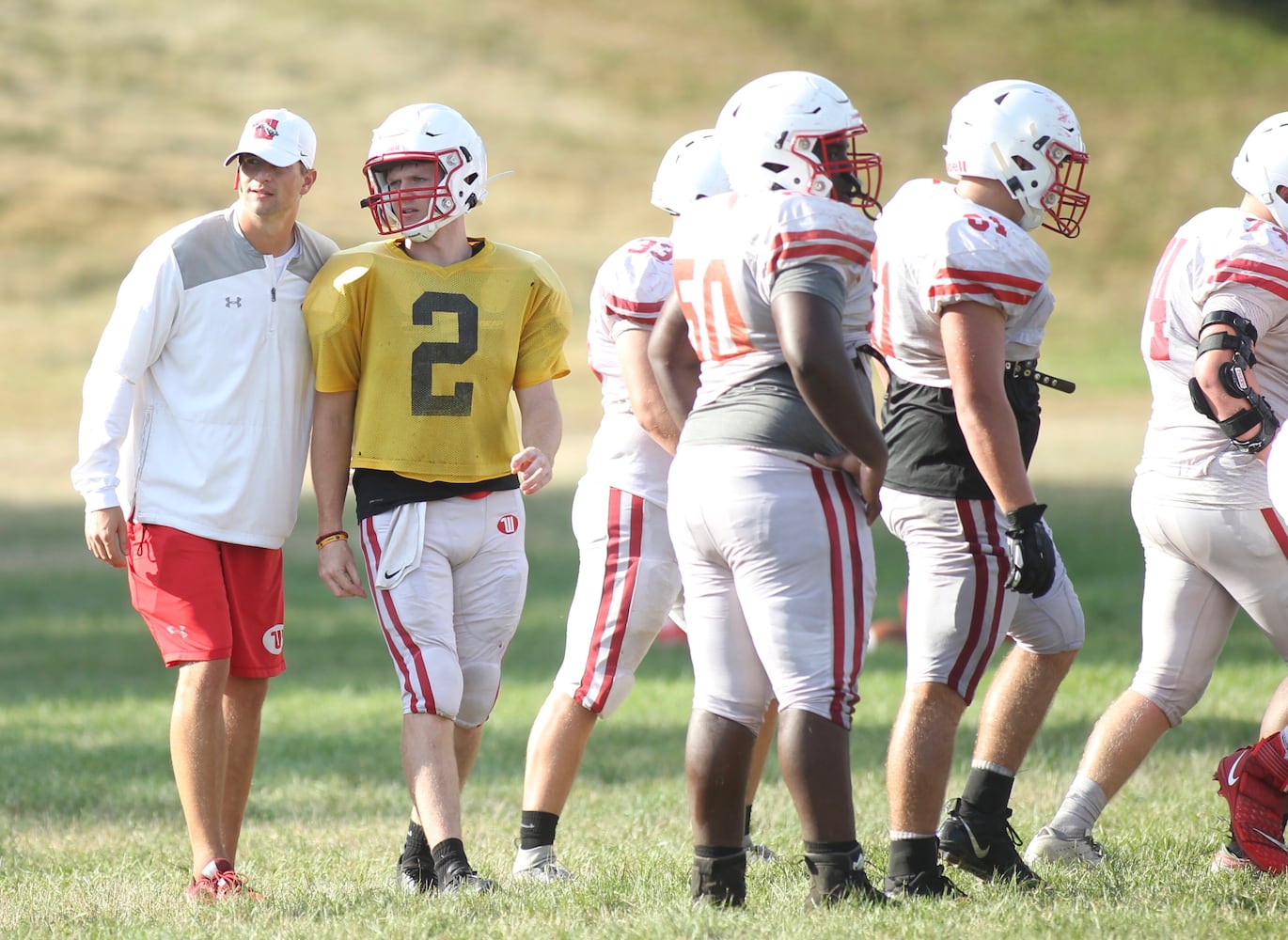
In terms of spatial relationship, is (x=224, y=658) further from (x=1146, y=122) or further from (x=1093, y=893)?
(x=1146, y=122)

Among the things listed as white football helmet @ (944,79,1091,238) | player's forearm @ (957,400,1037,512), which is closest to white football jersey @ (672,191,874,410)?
player's forearm @ (957,400,1037,512)

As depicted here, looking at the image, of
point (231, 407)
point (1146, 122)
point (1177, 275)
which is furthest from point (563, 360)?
point (1146, 122)

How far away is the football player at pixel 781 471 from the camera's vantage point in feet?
14.0

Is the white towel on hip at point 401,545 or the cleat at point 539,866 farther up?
the white towel on hip at point 401,545

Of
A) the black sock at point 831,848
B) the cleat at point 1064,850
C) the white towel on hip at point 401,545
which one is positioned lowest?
Answer: the cleat at point 1064,850

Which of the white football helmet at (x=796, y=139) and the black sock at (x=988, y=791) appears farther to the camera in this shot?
the black sock at (x=988, y=791)

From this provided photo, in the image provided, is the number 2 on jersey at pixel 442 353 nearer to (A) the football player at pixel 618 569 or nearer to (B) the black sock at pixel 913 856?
(A) the football player at pixel 618 569

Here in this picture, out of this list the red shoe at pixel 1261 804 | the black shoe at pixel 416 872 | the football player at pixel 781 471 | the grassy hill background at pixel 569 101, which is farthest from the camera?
the grassy hill background at pixel 569 101

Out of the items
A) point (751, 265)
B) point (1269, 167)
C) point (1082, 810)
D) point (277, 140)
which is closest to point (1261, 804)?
point (1082, 810)

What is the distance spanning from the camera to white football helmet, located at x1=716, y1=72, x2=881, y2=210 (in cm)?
445

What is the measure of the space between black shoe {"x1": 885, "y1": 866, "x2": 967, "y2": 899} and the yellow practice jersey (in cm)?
171

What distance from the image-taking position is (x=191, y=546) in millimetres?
5270

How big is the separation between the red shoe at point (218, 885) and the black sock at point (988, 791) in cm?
210

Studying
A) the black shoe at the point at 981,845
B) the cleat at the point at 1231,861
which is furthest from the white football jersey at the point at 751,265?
the cleat at the point at 1231,861
